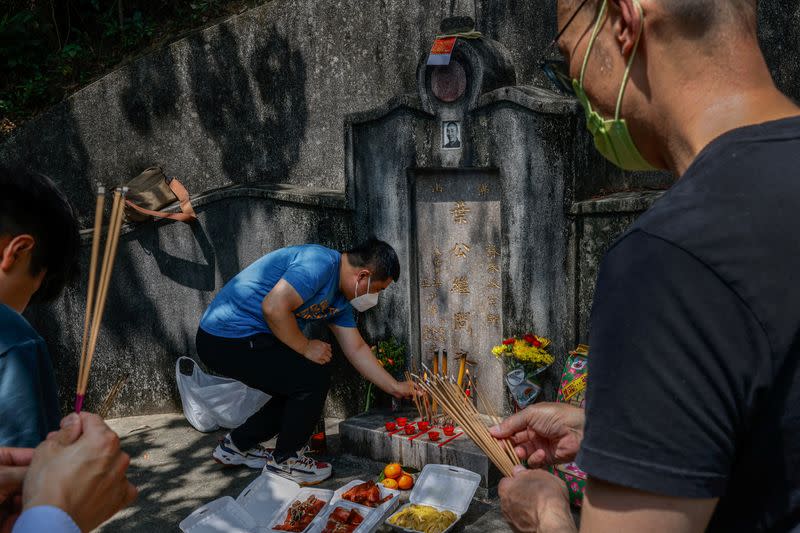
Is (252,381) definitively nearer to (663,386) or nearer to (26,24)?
(663,386)

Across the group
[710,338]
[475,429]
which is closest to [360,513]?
[475,429]

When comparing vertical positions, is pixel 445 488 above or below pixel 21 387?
below

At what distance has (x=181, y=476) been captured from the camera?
536 cm

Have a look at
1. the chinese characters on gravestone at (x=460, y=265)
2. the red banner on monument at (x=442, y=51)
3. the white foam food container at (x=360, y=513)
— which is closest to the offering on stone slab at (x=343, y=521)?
the white foam food container at (x=360, y=513)

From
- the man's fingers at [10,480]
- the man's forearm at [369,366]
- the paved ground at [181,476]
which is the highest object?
the man's fingers at [10,480]

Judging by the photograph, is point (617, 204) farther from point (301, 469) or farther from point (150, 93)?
point (150, 93)

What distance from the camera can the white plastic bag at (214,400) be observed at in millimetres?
5996

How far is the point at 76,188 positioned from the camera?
8.16m

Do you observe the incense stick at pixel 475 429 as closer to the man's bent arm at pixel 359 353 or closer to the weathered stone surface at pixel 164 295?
the man's bent arm at pixel 359 353

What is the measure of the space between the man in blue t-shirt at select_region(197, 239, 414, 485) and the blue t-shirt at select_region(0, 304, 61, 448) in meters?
2.86

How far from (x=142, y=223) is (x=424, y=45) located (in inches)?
120

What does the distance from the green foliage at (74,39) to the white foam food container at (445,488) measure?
600 cm

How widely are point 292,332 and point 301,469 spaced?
99 cm

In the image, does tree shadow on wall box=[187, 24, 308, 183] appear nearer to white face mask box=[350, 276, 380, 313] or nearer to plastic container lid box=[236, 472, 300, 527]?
white face mask box=[350, 276, 380, 313]
